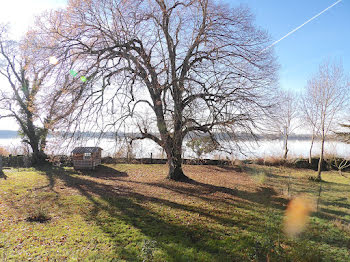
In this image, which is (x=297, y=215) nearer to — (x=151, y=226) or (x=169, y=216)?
(x=169, y=216)

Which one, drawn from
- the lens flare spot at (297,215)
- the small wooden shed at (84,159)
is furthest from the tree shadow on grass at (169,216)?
the small wooden shed at (84,159)

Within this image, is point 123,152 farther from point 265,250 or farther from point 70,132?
point 265,250

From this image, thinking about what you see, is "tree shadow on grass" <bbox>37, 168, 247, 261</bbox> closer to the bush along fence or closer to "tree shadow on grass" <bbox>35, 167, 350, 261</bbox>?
"tree shadow on grass" <bbox>35, 167, 350, 261</bbox>

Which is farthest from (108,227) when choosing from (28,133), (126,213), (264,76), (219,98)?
(28,133)

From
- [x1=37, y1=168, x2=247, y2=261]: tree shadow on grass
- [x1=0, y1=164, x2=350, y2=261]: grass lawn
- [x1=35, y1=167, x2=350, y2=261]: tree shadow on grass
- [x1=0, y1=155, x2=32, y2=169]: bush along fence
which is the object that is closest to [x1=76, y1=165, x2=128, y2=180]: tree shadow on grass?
[x1=35, y1=167, x2=350, y2=261]: tree shadow on grass

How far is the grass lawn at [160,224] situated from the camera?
454 centimetres

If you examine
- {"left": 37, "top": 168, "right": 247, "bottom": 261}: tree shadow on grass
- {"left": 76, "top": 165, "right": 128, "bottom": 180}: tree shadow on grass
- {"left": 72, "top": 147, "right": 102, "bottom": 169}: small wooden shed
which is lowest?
{"left": 37, "top": 168, "right": 247, "bottom": 261}: tree shadow on grass

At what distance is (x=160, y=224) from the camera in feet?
19.8

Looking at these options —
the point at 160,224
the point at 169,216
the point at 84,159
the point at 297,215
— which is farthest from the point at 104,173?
the point at 297,215

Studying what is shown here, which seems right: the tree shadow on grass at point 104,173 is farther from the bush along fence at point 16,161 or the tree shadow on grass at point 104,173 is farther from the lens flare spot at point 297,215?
the lens flare spot at point 297,215

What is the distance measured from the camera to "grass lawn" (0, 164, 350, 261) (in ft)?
14.9

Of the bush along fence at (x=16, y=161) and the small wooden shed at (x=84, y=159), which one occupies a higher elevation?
the small wooden shed at (x=84, y=159)

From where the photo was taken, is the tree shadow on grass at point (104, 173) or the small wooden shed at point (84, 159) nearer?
the tree shadow on grass at point (104, 173)

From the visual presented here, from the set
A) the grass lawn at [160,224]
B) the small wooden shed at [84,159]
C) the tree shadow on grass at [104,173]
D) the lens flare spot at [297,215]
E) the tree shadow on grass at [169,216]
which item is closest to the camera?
the grass lawn at [160,224]
